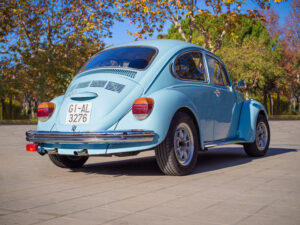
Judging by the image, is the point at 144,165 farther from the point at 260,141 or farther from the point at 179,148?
the point at 260,141

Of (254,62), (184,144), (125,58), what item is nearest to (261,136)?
(184,144)

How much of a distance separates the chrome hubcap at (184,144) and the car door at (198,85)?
1.26 feet

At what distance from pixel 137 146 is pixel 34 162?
3279mm

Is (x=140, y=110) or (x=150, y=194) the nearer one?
(x=150, y=194)

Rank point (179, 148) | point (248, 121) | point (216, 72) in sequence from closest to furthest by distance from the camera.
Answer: point (179, 148) < point (216, 72) < point (248, 121)

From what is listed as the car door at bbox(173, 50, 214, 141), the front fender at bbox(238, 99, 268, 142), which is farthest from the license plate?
the front fender at bbox(238, 99, 268, 142)

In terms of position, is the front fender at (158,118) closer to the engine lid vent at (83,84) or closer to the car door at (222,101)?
the engine lid vent at (83,84)

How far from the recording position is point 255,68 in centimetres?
4409

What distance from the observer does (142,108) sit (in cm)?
568

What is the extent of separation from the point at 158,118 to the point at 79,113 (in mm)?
1067

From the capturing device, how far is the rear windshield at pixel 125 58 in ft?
21.4

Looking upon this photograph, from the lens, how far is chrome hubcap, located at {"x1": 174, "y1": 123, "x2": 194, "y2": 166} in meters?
6.12

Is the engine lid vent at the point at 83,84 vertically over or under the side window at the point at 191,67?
under

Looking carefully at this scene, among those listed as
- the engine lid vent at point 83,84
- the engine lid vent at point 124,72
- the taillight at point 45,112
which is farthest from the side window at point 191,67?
the taillight at point 45,112
